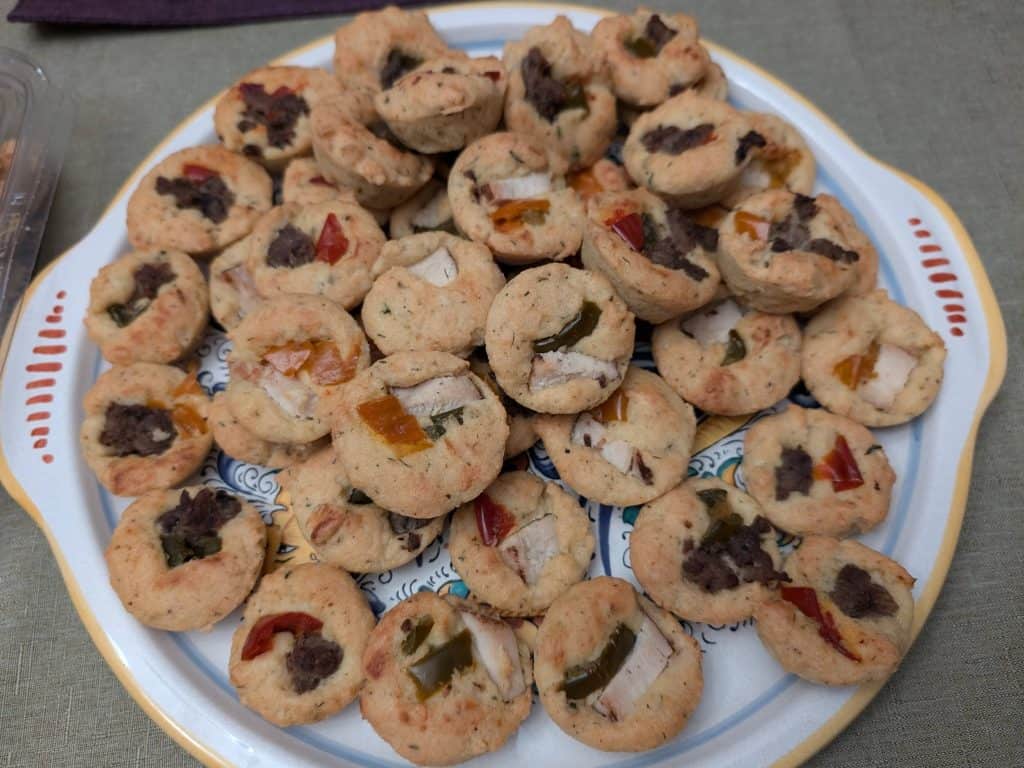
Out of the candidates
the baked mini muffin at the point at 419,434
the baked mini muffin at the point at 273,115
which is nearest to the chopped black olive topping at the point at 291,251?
the baked mini muffin at the point at 273,115

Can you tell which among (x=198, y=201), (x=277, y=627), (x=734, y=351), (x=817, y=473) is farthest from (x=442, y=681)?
(x=198, y=201)

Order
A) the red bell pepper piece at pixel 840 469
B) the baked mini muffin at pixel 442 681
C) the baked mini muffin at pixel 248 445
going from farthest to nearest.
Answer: the baked mini muffin at pixel 248 445, the red bell pepper piece at pixel 840 469, the baked mini muffin at pixel 442 681

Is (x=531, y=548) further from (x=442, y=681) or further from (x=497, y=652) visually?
(x=442, y=681)

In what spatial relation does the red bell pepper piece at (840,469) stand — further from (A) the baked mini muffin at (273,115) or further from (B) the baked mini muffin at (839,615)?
(A) the baked mini muffin at (273,115)

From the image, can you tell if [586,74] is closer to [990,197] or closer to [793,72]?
[793,72]

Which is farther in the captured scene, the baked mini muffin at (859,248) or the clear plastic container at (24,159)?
the clear plastic container at (24,159)

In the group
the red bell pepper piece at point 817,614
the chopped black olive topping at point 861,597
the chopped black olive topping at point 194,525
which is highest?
A: the chopped black olive topping at point 861,597

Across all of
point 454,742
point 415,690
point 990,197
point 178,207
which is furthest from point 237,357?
point 990,197
